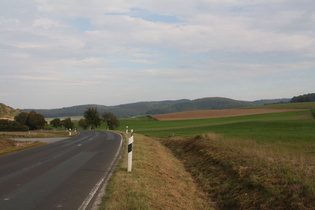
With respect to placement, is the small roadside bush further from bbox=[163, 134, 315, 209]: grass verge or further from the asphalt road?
bbox=[163, 134, 315, 209]: grass verge

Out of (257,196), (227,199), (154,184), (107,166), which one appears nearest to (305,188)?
(257,196)

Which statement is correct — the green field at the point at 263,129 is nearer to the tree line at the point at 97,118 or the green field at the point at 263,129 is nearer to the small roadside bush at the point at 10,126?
the tree line at the point at 97,118

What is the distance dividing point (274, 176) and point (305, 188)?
4.62ft

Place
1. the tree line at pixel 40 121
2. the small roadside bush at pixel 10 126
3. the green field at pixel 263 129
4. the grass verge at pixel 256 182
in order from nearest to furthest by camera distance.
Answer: the grass verge at pixel 256 182 → the green field at pixel 263 129 → the small roadside bush at pixel 10 126 → the tree line at pixel 40 121

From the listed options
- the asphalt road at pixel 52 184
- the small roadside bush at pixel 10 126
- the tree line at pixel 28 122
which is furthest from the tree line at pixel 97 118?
the asphalt road at pixel 52 184

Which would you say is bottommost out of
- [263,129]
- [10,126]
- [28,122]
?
[10,126]

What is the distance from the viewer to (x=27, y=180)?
8.91 m

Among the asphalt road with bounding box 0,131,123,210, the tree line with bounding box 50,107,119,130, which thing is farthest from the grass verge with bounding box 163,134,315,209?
the tree line with bounding box 50,107,119,130

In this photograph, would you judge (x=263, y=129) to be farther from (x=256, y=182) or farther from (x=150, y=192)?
(x=150, y=192)

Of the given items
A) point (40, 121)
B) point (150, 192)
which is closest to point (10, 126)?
point (40, 121)

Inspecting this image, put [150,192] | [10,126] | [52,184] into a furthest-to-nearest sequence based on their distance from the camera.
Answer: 1. [10,126]
2. [52,184]
3. [150,192]

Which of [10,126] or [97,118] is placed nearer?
[10,126]

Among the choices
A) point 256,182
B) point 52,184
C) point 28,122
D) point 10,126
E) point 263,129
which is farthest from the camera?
point 28,122

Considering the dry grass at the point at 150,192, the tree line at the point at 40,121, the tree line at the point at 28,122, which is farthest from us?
the tree line at the point at 28,122
